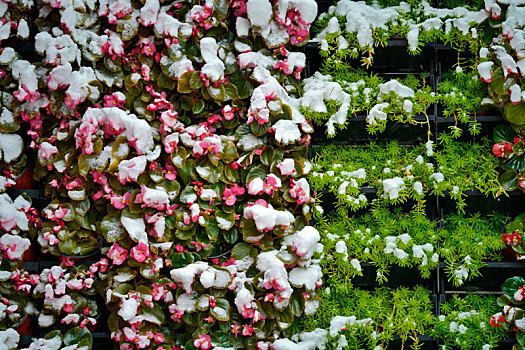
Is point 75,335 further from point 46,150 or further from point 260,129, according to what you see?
point 260,129

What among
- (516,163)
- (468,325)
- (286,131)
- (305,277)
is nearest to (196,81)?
(286,131)

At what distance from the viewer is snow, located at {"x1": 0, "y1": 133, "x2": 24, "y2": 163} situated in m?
1.88

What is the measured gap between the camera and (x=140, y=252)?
1811 millimetres

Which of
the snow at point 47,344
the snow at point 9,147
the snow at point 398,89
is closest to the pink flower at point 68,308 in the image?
the snow at point 47,344

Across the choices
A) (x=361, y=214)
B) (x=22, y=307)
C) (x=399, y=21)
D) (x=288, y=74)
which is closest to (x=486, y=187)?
(x=361, y=214)

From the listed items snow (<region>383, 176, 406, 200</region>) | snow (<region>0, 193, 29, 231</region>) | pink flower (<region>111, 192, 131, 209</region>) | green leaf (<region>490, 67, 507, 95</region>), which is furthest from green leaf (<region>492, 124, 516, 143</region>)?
snow (<region>0, 193, 29, 231</region>)

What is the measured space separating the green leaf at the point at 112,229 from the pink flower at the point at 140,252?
8cm

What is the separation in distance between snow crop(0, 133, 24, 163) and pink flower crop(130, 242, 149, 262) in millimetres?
606


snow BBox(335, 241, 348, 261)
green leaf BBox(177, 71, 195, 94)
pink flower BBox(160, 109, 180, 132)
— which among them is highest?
green leaf BBox(177, 71, 195, 94)

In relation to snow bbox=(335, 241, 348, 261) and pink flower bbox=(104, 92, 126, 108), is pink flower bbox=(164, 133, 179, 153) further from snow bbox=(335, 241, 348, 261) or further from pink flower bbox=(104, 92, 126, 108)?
snow bbox=(335, 241, 348, 261)

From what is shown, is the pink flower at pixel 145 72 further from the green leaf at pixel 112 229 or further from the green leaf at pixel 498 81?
the green leaf at pixel 498 81

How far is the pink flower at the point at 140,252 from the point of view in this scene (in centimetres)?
180

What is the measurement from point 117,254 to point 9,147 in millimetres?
602

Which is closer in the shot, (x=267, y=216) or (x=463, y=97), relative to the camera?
(x=267, y=216)
